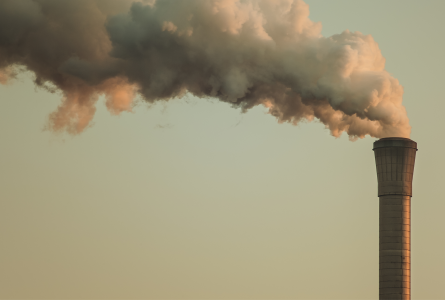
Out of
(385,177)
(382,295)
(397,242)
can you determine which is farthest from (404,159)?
(382,295)

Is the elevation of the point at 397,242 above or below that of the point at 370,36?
below

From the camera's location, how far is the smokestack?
2106 inches

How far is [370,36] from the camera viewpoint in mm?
54562

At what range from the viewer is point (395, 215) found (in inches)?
2122

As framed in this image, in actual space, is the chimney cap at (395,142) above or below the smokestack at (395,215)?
above

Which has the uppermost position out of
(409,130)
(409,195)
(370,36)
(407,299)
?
(370,36)

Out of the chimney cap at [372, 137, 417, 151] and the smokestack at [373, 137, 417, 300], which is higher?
the chimney cap at [372, 137, 417, 151]

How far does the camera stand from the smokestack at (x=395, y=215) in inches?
2106

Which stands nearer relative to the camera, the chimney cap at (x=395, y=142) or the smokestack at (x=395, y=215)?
the smokestack at (x=395, y=215)

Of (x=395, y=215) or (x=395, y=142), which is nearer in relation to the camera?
(x=395, y=142)

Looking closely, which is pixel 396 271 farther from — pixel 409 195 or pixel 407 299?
pixel 409 195

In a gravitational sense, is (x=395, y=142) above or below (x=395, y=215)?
above

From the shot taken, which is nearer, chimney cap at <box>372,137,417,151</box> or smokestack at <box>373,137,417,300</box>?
smokestack at <box>373,137,417,300</box>

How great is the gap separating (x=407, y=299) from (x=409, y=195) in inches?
287
